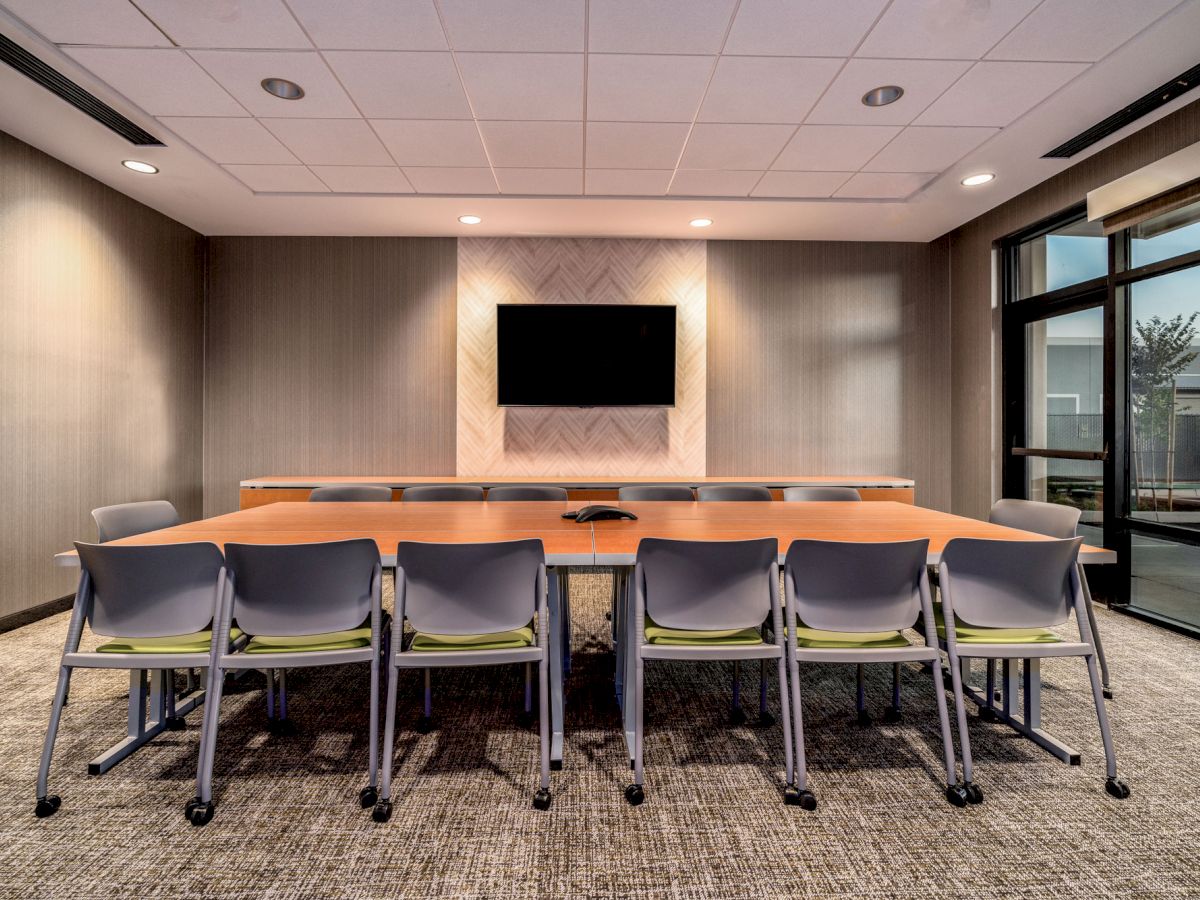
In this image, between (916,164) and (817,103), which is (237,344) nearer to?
(817,103)

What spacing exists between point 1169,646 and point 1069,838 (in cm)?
252

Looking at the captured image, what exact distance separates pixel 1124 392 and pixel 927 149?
2.17m

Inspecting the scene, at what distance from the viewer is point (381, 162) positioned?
4238mm

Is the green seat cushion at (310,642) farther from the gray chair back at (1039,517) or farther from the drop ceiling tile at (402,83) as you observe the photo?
the gray chair back at (1039,517)

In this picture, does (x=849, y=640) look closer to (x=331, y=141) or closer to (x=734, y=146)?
(x=734, y=146)

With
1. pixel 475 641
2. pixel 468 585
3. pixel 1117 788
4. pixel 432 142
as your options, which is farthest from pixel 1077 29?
pixel 475 641

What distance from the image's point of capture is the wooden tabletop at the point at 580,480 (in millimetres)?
5312

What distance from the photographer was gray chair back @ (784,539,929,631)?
6.75ft

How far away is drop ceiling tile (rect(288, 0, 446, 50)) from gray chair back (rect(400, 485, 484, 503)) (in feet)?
8.09

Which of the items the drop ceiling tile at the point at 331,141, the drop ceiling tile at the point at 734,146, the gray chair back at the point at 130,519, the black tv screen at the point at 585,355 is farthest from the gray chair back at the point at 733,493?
the drop ceiling tile at the point at 331,141

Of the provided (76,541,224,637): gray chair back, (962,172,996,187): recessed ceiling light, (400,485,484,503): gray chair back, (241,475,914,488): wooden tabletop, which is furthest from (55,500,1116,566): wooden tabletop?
(962,172,996,187): recessed ceiling light

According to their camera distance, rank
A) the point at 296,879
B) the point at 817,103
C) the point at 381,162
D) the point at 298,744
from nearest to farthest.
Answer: the point at 296,879 → the point at 298,744 → the point at 817,103 → the point at 381,162

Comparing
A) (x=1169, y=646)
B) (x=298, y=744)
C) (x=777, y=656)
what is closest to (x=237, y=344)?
(x=298, y=744)

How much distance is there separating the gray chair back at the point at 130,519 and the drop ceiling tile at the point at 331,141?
7.94 ft
